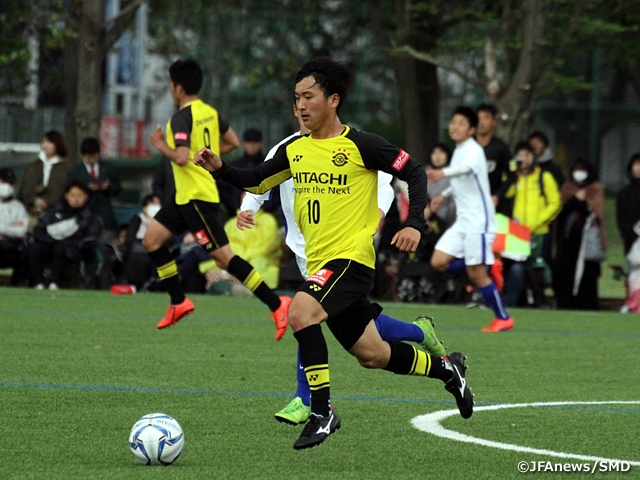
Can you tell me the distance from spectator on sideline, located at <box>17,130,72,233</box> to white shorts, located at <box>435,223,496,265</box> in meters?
6.26

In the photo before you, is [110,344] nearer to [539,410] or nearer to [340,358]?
[340,358]

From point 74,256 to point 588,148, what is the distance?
1605cm

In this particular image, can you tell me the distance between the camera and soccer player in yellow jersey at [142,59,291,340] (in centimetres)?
1107

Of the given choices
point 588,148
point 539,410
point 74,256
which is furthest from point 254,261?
point 588,148

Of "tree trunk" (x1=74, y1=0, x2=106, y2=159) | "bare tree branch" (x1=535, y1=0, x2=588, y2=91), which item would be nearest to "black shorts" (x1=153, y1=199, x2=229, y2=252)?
"bare tree branch" (x1=535, y1=0, x2=588, y2=91)

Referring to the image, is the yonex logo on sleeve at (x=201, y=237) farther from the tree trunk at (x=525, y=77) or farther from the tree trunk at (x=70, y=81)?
the tree trunk at (x=70, y=81)

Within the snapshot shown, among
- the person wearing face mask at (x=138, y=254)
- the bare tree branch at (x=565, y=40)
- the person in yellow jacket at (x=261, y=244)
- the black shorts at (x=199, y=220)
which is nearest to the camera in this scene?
the black shorts at (x=199, y=220)

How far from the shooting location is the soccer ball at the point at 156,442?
5.59 m

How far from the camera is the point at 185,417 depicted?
6895mm

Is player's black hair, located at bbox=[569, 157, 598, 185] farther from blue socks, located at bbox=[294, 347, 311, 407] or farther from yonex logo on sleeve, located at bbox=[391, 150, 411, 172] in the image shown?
yonex logo on sleeve, located at bbox=[391, 150, 411, 172]

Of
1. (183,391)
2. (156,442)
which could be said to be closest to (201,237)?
(183,391)

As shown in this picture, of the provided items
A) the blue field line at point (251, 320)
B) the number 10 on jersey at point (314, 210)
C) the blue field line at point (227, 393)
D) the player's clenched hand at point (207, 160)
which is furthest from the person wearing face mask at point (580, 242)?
the player's clenched hand at point (207, 160)

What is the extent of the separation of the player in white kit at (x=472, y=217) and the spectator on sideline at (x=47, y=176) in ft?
20.3

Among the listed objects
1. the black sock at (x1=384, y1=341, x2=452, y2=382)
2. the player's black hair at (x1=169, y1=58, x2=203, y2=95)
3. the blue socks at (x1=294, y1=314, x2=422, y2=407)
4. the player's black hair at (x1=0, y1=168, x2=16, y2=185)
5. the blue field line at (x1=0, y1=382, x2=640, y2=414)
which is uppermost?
the player's black hair at (x1=169, y1=58, x2=203, y2=95)
